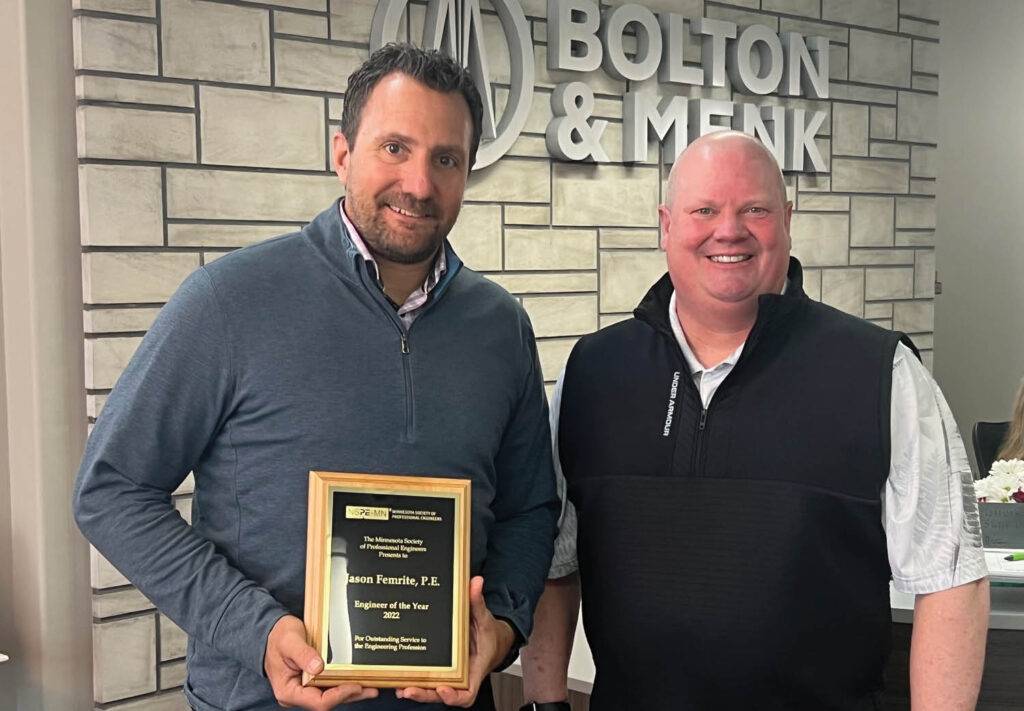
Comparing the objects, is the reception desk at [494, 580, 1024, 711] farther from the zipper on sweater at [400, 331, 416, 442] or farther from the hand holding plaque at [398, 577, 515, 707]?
the zipper on sweater at [400, 331, 416, 442]

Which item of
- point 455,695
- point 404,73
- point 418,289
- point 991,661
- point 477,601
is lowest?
point 991,661

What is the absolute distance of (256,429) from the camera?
166cm

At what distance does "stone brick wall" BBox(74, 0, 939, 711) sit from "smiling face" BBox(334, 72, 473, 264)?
138cm

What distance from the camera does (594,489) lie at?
1.93 metres

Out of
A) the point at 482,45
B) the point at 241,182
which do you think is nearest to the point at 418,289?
the point at 241,182

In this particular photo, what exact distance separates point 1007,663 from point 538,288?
1961 millimetres

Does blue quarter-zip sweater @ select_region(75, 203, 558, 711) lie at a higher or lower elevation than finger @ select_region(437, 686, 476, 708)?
higher

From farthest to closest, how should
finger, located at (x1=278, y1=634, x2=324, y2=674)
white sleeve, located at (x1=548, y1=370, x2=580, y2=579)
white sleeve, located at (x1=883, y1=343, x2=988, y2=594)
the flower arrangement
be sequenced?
the flower arrangement < white sleeve, located at (x1=548, y1=370, x2=580, y2=579) < white sleeve, located at (x1=883, y1=343, x2=988, y2=594) < finger, located at (x1=278, y1=634, x2=324, y2=674)

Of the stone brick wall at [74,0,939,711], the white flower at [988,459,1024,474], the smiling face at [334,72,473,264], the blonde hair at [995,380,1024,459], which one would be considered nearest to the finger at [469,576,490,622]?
the smiling face at [334,72,473,264]

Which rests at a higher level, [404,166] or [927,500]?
[404,166]

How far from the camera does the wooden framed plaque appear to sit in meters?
1.59

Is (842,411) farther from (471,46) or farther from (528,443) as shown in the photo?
(471,46)

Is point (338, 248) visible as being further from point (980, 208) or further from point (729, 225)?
point (980, 208)

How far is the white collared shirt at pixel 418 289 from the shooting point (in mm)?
1740
